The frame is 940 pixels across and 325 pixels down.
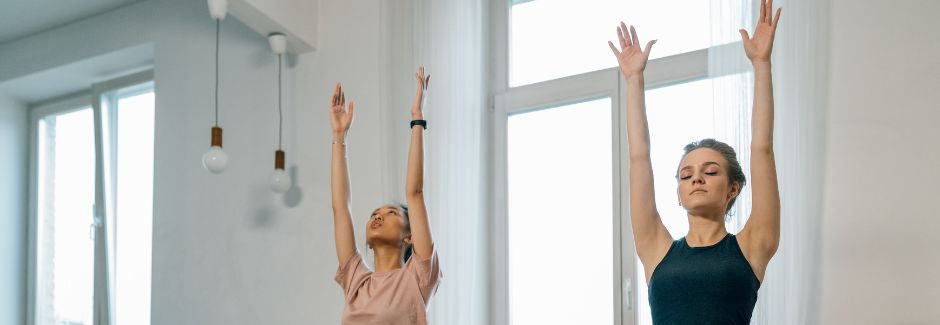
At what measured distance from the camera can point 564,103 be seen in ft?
11.6

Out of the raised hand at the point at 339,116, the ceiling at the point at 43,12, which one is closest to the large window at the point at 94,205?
the ceiling at the point at 43,12

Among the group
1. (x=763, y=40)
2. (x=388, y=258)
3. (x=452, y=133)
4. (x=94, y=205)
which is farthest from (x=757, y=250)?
(x=94, y=205)

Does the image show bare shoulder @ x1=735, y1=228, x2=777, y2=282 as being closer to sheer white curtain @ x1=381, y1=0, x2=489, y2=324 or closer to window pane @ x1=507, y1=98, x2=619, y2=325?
window pane @ x1=507, y1=98, x2=619, y2=325

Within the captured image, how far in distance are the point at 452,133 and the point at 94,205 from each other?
2.42 metres

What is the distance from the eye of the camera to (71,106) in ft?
17.5

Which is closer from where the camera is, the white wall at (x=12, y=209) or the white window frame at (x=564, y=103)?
the white window frame at (x=564, y=103)

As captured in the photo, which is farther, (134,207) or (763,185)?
(134,207)

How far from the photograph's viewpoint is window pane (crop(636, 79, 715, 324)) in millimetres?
3141

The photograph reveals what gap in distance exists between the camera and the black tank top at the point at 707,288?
1917 millimetres

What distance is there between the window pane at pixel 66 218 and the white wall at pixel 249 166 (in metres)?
0.88

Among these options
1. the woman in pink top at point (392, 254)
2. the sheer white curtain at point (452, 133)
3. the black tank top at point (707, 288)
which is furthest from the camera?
the sheer white curtain at point (452, 133)

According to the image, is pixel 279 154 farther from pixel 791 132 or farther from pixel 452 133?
pixel 791 132

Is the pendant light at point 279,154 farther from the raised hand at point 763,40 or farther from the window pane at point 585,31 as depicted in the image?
the raised hand at point 763,40

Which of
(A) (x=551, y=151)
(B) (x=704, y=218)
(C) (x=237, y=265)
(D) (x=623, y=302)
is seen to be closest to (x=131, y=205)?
(C) (x=237, y=265)
